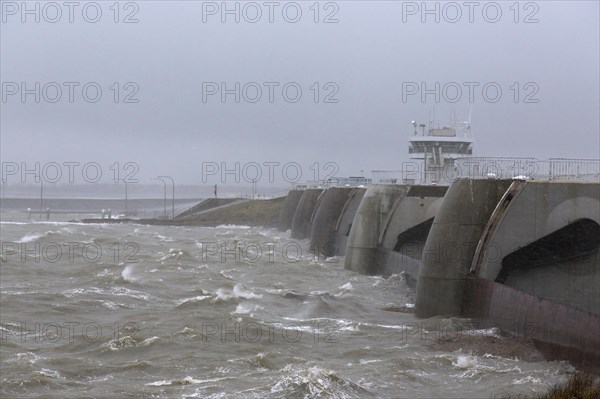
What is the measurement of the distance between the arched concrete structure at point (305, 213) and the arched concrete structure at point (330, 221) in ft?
30.0

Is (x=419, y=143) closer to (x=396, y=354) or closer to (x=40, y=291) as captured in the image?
(x=40, y=291)

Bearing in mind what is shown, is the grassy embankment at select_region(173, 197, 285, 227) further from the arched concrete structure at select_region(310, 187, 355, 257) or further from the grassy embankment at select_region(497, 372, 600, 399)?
the grassy embankment at select_region(497, 372, 600, 399)

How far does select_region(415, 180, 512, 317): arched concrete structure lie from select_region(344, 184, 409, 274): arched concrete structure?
11.5 metres

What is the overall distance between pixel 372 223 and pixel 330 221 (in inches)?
447

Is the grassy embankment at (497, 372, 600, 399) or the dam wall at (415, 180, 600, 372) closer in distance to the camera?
the grassy embankment at (497, 372, 600, 399)

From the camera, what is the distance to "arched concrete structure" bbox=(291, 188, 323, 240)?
5772 centimetres

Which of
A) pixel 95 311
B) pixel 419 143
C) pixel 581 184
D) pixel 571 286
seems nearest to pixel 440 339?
pixel 571 286

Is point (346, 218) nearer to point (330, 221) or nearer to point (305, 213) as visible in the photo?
point (330, 221)

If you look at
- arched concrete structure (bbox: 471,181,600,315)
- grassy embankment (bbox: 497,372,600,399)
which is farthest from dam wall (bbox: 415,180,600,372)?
grassy embankment (bbox: 497,372,600,399)

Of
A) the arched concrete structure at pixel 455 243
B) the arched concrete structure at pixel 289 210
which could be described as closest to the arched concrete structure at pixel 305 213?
the arched concrete structure at pixel 289 210

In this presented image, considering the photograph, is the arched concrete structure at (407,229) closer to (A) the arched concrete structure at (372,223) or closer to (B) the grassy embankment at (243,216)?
(A) the arched concrete structure at (372,223)

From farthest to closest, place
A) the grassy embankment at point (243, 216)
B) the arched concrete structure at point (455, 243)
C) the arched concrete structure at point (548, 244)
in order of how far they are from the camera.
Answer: the grassy embankment at point (243, 216), the arched concrete structure at point (455, 243), the arched concrete structure at point (548, 244)

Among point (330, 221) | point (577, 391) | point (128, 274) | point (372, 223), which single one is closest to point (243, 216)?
point (330, 221)

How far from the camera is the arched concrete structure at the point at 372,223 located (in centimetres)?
3516
